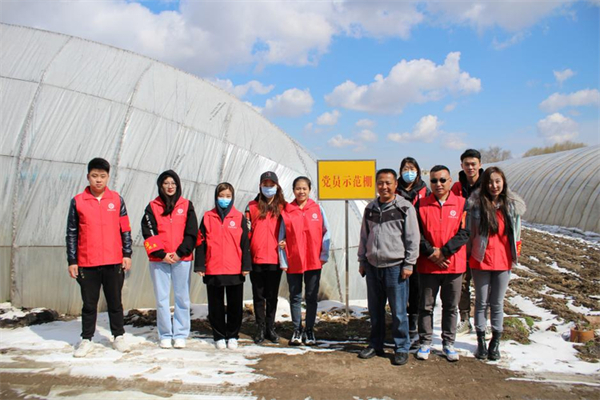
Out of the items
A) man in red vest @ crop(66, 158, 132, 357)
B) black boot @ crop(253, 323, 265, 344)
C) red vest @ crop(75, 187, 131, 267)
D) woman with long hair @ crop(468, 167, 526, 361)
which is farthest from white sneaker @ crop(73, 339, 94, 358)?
woman with long hair @ crop(468, 167, 526, 361)

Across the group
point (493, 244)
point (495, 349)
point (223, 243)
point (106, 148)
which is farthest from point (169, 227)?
point (495, 349)

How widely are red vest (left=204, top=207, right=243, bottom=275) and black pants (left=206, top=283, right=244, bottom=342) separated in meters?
0.22

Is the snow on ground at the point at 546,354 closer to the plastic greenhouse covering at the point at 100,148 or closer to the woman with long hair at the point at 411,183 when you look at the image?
the woman with long hair at the point at 411,183

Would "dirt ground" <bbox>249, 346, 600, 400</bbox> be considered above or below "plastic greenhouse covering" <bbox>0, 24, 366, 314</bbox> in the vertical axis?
below

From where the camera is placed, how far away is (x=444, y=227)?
4.53 metres

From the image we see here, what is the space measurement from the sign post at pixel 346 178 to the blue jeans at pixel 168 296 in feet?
8.32

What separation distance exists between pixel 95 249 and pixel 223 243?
4.41 feet

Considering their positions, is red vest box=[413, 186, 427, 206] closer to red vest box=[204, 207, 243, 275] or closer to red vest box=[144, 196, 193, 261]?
red vest box=[204, 207, 243, 275]

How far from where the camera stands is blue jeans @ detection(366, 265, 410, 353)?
4453 millimetres

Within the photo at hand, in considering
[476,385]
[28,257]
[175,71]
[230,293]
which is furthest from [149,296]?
[476,385]

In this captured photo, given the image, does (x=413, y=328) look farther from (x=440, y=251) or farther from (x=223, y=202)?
(x=223, y=202)

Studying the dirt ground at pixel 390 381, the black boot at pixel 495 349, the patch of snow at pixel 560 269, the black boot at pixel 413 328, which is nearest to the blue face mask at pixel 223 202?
the dirt ground at pixel 390 381

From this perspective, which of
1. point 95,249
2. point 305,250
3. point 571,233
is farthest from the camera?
point 571,233

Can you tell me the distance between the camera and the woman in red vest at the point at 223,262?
4938 millimetres
